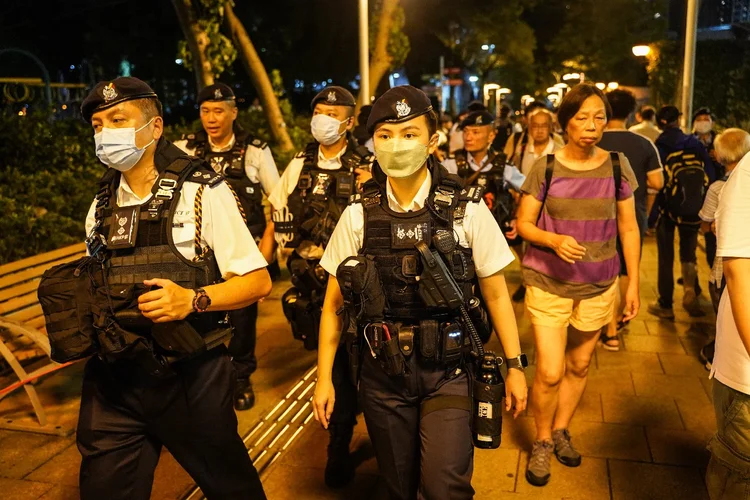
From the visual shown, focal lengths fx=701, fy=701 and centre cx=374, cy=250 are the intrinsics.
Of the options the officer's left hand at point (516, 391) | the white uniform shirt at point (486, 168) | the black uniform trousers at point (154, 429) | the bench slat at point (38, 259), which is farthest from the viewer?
the white uniform shirt at point (486, 168)

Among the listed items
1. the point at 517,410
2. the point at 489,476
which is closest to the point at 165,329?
the point at 517,410

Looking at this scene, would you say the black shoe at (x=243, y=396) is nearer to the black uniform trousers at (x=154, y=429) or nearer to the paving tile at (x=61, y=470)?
the paving tile at (x=61, y=470)

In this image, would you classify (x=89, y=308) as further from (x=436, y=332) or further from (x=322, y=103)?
(x=322, y=103)

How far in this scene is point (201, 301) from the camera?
2.68m

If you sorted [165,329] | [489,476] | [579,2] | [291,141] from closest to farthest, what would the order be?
[165,329] < [489,476] < [291,141] < [579,2]

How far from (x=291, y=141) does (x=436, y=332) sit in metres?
11.4

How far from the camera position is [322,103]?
4.69 m

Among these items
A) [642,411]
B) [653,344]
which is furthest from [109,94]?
[653,344]

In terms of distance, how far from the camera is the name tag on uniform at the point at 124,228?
2699mm

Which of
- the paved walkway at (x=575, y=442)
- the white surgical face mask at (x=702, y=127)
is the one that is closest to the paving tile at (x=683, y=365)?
the paved walkway at (x=575, y=442)

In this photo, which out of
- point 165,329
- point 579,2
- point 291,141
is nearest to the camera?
point 165,329

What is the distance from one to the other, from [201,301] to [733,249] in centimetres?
192

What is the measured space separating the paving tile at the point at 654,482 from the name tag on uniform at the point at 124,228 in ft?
9.30

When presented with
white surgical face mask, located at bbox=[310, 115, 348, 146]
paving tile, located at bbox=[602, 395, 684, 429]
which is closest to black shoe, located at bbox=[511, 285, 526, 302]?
paving tile, located at bbox=[602, 395, 684, 429]
